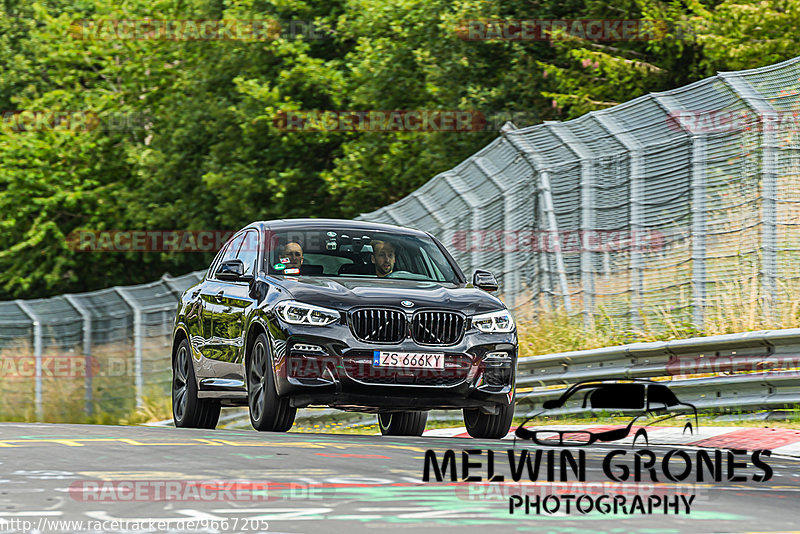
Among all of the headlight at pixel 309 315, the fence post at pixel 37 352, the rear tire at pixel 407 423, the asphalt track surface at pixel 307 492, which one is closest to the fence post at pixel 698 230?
the rear tire at pixel 407 423

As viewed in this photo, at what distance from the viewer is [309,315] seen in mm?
10836

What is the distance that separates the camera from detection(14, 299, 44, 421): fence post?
2598cm

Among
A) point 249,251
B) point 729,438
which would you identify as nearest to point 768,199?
point 729,438

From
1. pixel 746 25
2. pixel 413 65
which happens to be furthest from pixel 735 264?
Answer: pixel 413 65

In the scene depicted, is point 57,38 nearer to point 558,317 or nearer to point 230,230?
point 230,230

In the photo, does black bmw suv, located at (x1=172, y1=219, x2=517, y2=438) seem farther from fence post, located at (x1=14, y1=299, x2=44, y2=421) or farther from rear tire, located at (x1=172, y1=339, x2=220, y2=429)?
fence post, located at (x1=14, y1=299, x2=44, y2=421)

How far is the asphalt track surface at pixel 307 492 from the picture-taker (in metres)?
6.79

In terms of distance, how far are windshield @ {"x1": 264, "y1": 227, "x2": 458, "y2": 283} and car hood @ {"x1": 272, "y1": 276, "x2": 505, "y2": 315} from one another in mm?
364

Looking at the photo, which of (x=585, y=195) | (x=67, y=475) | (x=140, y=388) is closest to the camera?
(x=67, y=475)

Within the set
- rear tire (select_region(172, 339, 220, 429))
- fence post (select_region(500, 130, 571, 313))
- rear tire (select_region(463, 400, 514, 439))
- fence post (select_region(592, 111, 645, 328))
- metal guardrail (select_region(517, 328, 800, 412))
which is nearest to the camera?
rear tire (select_region(463, 400, 514, 439))

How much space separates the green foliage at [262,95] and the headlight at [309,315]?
16.4 metres

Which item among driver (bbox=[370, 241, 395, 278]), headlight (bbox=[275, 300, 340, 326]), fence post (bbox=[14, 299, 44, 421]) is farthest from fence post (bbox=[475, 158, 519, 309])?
fence post (bbox=[14, 299, 44, 421])

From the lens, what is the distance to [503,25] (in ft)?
104

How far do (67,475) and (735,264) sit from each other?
8.55 metres
